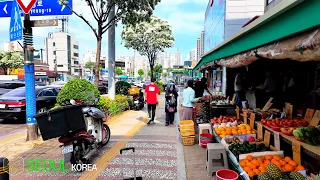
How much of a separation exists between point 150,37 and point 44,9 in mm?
16387

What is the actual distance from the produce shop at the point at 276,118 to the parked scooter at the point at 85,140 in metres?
2.36

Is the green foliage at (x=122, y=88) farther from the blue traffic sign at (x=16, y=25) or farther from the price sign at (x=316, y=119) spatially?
the price sign at (x=316, y=119)

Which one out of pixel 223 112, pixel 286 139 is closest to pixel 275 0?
pixel 223 112

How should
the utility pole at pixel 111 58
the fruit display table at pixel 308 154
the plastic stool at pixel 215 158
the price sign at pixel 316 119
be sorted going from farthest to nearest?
the utility pole at pixel 111 58, the plastic stool at pixel 215 158, the price sign at pixel 316 119, the fruit display table at pixel 308 154

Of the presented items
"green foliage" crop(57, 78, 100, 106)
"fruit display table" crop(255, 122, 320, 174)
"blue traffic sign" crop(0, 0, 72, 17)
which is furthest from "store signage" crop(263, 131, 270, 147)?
"blue traffic sign" crop(0, 0, 72, 17)

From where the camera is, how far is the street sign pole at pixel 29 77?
7.07 m

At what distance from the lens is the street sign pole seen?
23.2 feet

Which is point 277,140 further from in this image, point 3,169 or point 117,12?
point 117,12

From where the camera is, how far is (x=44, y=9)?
314 inches

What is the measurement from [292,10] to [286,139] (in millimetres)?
2502

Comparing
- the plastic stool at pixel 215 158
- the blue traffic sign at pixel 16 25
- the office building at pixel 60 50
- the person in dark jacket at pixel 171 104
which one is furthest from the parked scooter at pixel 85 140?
the office building at pixel 60 50

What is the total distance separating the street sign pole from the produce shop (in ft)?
14.8

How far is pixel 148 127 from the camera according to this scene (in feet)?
30.8

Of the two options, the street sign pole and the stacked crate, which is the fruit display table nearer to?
the stacked crate
